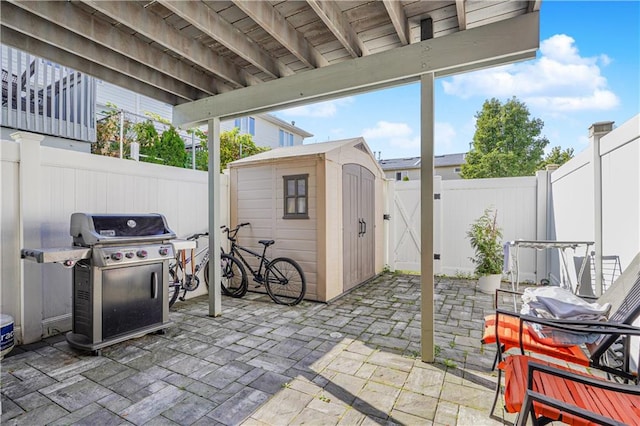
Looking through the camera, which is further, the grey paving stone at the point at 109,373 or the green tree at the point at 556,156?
the green tree at the point at 556,156

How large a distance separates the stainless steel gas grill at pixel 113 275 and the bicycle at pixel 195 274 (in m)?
0.90

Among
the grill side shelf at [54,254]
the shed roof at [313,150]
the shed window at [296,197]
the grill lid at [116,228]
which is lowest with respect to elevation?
the grill side shelf at [54,254]

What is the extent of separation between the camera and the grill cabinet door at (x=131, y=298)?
9.70ft

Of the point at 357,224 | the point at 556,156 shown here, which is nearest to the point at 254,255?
the point at 357,224

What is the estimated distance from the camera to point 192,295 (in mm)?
4863

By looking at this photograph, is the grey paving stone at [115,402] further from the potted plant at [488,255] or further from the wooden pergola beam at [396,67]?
the potted plant at [488,255]

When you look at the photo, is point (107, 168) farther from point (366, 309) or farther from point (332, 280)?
point (366, 309)

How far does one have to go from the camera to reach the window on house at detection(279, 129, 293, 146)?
1555cm

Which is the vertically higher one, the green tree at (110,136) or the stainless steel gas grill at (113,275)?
the green tree at (110,136)

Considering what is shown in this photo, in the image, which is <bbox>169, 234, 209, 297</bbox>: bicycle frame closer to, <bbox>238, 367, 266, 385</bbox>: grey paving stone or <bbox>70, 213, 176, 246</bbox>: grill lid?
<bbox>70, 213, 176, 246</bbox>: grill lid

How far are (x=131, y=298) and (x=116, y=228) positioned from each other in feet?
2.29

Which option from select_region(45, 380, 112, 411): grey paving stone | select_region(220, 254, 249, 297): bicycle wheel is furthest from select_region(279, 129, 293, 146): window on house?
select_region(45, 380, 112, 411): grey paving stone

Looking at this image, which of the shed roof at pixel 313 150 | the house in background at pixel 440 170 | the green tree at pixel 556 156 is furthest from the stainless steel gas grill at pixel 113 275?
the house in background at pixel 440 170

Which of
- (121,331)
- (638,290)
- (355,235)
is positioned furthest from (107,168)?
(638,290)
